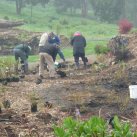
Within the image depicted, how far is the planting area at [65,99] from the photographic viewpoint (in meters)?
8.93

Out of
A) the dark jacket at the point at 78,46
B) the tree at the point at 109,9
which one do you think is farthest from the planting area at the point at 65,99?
the tree at the point at 109,9

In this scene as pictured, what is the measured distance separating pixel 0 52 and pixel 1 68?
13.0 m

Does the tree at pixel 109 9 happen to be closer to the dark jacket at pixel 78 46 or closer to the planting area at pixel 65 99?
the dark jacket at pixel 78 46

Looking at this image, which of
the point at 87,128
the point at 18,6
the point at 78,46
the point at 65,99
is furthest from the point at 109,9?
the point at 87,128

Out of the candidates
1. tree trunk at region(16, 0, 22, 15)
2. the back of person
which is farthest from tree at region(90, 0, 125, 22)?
the back of person

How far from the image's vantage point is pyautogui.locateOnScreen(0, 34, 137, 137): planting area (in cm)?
893

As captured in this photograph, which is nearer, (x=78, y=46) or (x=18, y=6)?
(x=78, y=46)

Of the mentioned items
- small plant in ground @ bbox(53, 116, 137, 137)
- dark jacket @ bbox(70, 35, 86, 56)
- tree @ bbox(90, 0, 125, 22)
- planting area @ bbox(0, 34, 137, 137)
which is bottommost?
planting area @ bbox(0, 34, 137, 137)

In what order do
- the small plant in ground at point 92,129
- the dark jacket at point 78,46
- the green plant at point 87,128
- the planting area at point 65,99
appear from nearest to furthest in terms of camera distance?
the small plant in ground at point 92,129, the green plant at point 87,128, the planting area at point 65,99, the dark jacket at point 78,46

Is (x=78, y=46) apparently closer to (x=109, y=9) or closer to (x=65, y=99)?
(x=65, y=99)

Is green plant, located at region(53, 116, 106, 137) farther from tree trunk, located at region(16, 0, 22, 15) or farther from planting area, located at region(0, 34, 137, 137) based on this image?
tree trunk, located at region(16, 0, 22, 15)

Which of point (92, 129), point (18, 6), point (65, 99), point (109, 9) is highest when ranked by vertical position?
point (18, 6)

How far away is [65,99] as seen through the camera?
11766mm

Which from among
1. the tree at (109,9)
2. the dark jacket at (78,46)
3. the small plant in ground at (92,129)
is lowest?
the small plant in ground at (92,129)
